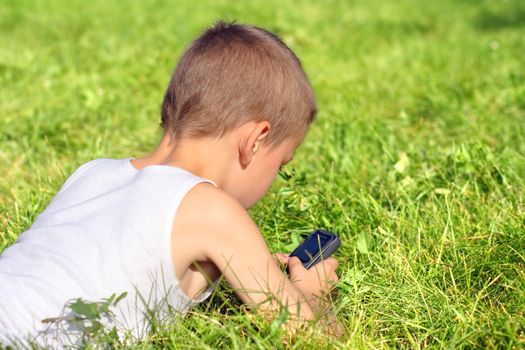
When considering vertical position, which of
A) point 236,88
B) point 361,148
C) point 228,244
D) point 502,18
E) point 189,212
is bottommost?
point 502,18

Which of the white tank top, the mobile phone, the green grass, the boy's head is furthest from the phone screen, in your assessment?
the white tank top

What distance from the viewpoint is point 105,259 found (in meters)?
2.06

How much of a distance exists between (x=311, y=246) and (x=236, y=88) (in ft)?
1.99

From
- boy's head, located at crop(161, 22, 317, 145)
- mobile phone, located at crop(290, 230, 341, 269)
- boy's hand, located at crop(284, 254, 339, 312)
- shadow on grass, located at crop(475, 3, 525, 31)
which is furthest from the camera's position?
shadow on grass, located at crop(475, 3, 525, 31)

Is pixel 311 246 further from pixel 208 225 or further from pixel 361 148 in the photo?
pixel 361 148

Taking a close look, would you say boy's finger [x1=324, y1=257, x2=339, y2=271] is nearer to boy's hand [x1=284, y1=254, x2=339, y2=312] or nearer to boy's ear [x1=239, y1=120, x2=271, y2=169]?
boy's hand [x1=284, y1=254, x2=339, y2=312]

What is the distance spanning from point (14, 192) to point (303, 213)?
1.24 meters

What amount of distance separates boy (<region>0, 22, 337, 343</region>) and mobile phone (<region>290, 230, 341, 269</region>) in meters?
0.05

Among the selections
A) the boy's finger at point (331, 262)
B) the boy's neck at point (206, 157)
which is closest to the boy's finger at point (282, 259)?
the boy's finger at point (331, 262)

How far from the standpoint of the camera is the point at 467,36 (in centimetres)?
813

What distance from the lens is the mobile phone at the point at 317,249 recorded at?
98.3 inches

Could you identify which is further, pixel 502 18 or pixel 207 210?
pixel 502 18

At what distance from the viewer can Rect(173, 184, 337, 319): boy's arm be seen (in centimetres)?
206

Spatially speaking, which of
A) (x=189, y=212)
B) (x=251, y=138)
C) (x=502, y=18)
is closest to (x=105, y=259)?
(x=189, y=212)
